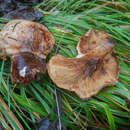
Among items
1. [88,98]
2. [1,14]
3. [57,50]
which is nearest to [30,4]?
[1,14]

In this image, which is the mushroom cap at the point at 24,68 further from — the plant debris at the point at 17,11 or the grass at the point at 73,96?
the plant debris at the point at 17,11

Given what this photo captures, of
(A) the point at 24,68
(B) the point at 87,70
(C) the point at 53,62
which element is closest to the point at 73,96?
(B) the point at 87,70

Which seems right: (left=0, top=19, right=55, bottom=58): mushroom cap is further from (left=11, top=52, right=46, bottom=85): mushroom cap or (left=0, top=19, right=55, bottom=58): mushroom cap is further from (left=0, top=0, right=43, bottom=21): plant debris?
(left=0, top=0, right=43, bottom=21): plant debris

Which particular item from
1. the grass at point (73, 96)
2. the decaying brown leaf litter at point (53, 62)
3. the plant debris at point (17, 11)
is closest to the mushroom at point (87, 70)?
the decaying brown leaf litter at point (53, 62)

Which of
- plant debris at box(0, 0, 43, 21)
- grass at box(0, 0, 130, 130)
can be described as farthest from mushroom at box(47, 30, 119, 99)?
plant debris at box(0, 0, 43, 21)

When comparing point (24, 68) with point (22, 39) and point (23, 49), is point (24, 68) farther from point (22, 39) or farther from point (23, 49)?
point (22, 39)

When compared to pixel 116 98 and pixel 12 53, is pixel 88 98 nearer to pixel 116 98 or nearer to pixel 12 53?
pixel 116 98
